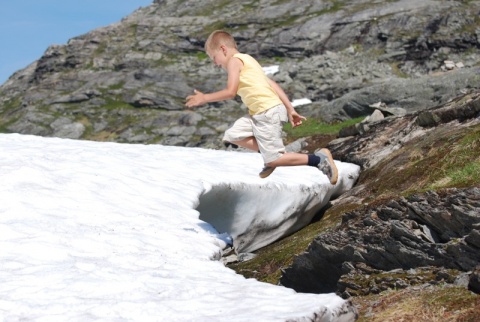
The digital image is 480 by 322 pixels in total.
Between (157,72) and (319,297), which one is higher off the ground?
(157,72)

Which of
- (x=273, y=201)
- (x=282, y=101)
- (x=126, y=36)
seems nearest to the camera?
(x=282, y=101)

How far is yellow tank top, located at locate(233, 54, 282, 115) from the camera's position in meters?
10.6

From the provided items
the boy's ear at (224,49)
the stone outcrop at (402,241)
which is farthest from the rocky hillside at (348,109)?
the boy's ear at (224,49)

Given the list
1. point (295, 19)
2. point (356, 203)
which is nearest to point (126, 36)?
point (295, 19)

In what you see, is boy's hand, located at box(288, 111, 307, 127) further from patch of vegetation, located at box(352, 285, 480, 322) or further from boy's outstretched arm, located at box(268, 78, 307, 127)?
patch of vegetation, located at box(352, 285, 480, 322)

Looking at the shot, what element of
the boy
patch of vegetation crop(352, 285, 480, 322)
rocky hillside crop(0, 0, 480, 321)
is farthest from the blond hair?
patch of vegetation crop(352, 285, 480, 322)

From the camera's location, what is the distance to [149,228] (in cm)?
1101

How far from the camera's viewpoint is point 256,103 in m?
10.7

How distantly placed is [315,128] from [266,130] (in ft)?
83.4

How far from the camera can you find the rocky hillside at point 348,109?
8227mm

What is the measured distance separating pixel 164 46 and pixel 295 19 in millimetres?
24979

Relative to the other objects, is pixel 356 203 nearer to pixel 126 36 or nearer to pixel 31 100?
pixel 31 100

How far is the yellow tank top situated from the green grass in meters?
23.1

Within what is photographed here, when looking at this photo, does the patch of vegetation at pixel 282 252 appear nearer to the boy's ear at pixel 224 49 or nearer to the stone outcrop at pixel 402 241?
the stone outcrop at pixel 402 241
